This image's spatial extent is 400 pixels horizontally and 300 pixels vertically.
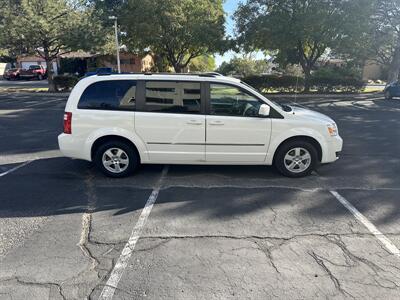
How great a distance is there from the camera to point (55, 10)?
22125 mm

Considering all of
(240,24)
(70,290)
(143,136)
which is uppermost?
(240,24)

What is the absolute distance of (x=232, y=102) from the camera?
18.4 feet

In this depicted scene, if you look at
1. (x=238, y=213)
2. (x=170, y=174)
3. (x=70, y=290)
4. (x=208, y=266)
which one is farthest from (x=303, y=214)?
(x=70, y=290)

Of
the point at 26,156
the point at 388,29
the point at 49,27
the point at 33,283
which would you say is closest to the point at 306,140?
the point at 33,283

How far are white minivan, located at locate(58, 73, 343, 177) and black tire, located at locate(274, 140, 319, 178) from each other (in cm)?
2

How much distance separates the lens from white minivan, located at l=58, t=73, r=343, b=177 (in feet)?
18.2

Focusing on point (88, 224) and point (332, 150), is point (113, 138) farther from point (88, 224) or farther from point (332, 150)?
point (332, 150)

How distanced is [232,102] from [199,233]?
97.6 inches

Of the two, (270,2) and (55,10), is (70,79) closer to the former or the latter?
(55,10)

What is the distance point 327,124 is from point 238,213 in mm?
2397

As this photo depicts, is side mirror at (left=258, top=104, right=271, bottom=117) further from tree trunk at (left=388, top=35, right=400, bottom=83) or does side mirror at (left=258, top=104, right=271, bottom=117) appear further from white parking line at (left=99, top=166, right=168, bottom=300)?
tree trunk at (left=388, top=35, right=400, bottom=83)

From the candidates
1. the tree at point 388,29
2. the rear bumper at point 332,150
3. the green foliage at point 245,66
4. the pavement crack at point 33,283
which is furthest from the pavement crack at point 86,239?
the green foliage at point 245,66

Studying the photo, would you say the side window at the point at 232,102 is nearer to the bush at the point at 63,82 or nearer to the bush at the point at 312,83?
the bush at the point at 312,83

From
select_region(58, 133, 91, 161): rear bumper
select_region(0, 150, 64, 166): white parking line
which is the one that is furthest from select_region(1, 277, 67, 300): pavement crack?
select_region(0, 150, 64, 166): white parking line
